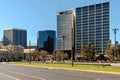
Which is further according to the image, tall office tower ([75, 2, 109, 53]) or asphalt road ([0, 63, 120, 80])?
tall office tower ([75, 2, 109, 53])

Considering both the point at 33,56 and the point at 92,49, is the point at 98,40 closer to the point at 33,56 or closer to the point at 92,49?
the point at 33,56

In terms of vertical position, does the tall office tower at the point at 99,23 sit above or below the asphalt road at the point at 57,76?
above

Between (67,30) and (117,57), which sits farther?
(67,30)

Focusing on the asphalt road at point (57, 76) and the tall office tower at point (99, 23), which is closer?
the asphalt road at point (57, 76)

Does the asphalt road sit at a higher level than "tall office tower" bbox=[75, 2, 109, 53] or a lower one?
lower

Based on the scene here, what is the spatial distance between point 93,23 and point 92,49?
6494 cm

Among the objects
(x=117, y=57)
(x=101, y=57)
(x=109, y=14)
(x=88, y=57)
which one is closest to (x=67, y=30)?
(x=109, y=14)

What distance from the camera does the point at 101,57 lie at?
161 metres

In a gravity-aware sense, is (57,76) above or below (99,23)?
below

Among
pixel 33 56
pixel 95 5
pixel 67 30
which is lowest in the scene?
pixel 33 56

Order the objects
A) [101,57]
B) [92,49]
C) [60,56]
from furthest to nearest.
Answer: [60,56] → [101,57] → [92,49]

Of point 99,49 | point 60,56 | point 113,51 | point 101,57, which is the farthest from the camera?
point 99,49

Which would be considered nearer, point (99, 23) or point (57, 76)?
point (57, 76)

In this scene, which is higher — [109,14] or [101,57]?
[109,14]
